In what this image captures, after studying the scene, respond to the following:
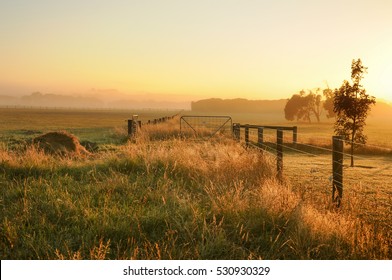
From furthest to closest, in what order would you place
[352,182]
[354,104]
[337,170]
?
[354,104], [352,182], [337,170]

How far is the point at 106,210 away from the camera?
5457 millimetres

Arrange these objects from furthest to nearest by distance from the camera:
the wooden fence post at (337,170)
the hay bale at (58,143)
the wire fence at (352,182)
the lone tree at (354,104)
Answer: the lone tree at (354,104) < the hay bale at (58,143) < the wooden fence post at (337,170) < the wire fence at (352,182)

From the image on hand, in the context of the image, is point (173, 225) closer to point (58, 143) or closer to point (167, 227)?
point (167, 227)

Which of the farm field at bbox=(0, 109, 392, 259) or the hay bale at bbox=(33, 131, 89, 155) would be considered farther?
the hay bale at bbox=(33, 131, 89, 155)

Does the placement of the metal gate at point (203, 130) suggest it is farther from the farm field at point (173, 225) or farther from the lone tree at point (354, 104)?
the farm field at point (173, 225)

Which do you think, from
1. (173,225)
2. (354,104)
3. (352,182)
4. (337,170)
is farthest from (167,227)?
(354,104)

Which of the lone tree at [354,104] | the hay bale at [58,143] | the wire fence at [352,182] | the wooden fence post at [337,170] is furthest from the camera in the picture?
the lone tree at [354,104]

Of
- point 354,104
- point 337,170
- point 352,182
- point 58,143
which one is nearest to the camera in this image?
point 337,170

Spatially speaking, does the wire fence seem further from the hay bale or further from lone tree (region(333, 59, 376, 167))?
the hay bale

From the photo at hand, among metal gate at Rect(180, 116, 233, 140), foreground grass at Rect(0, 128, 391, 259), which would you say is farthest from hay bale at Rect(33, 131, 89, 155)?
metal gate at Rect(180, 116, 233, 140)

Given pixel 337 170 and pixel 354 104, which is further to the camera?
pixel 354 104

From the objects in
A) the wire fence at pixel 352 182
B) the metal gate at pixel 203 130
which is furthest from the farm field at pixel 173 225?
the metal gate at pixel 203 130

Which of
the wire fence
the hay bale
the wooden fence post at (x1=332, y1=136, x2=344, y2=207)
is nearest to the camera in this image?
the wire fence

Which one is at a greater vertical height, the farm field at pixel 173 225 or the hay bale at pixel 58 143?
the hay bale at pixel 58 143
